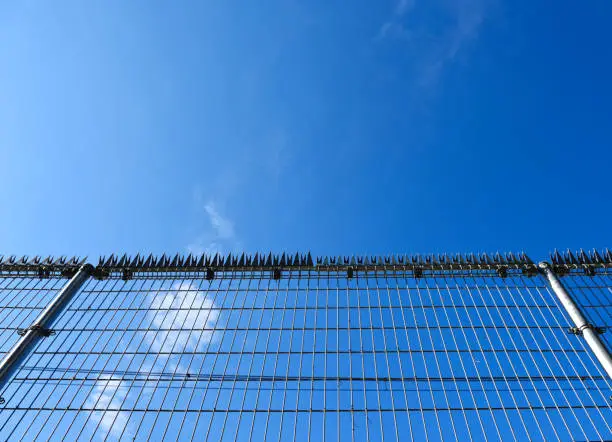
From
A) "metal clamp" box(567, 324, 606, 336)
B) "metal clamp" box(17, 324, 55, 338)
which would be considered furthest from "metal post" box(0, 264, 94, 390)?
"metal clamp" box(567, 324, 606, 336)

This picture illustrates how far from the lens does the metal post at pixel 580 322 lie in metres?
8.44

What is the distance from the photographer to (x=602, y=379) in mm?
8125

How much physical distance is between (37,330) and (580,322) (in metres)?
11.5

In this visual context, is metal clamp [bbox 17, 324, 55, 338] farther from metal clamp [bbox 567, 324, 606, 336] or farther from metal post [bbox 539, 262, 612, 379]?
metal post [bbox 539, 262, 612, 379]

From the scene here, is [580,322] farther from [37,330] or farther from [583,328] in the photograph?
[37,330]

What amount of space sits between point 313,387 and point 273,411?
877mm

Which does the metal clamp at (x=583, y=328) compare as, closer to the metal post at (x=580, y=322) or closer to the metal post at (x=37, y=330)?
the metal post at (x=580, y=322)

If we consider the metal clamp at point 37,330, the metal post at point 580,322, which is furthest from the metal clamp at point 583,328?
the metal clamp at point 37,330

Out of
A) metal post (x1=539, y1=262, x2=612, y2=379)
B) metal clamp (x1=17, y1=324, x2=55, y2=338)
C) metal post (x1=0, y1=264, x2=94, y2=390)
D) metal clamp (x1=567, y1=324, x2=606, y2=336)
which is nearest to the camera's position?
metal post (x1=539, y1=262, x2=612, y2=379)

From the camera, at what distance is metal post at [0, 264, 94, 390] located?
8.70 m

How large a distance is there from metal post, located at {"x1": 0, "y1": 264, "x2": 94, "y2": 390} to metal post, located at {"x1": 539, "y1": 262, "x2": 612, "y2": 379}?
11.4 m

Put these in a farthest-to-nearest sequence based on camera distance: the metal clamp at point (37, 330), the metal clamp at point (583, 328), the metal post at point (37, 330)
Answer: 1. the metal clamp at point (37, 330)
2. the metal clamp at point (583, 328)
3. the metal post at point (37, 330)

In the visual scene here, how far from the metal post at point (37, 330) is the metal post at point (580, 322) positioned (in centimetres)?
1135

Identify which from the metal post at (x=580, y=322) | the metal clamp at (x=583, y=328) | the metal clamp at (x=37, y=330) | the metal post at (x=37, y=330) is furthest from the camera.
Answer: the metal clamp at (x=37, y=330)
